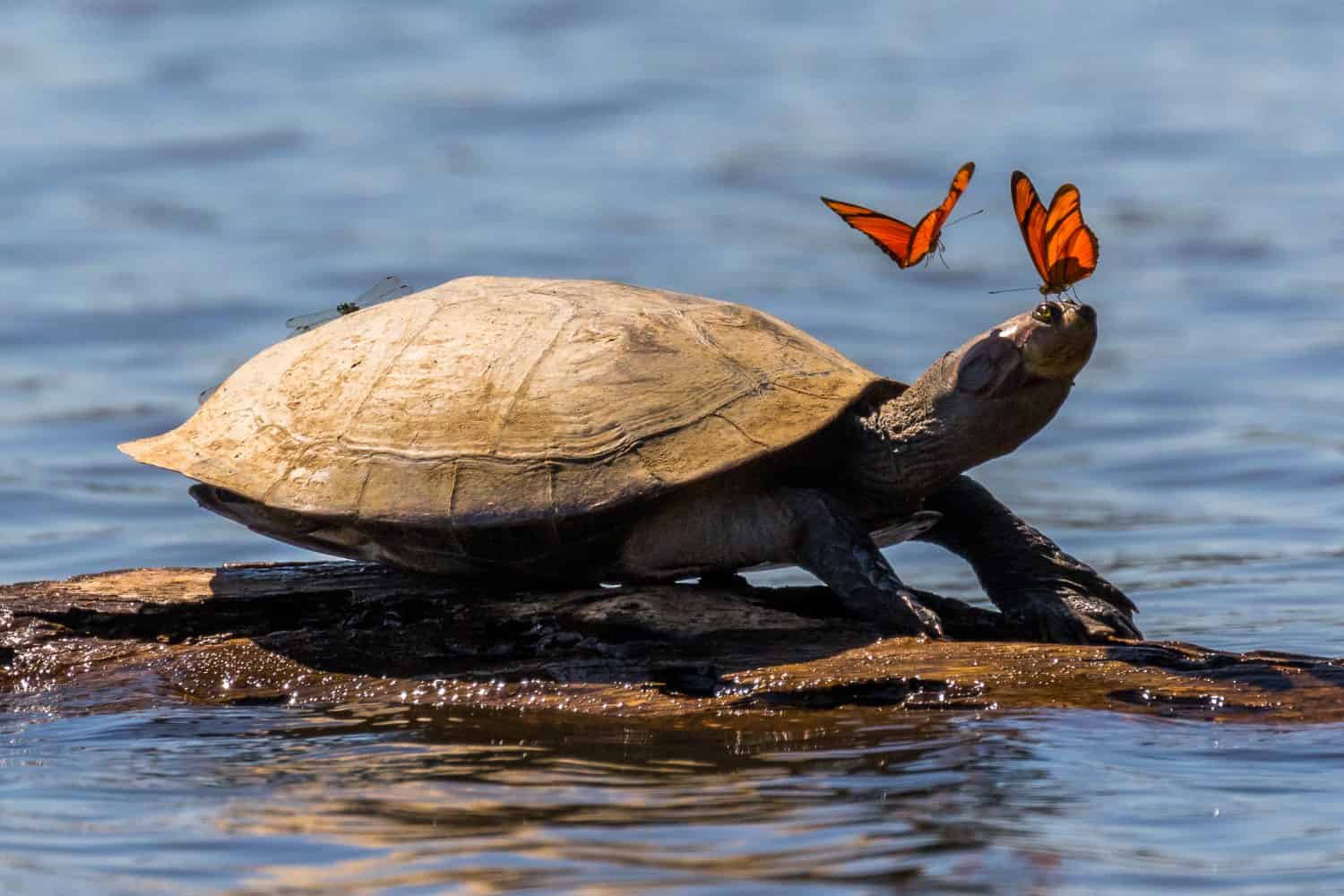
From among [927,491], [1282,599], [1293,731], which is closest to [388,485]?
[927,491]

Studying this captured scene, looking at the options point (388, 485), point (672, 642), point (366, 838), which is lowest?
point (366, 838)

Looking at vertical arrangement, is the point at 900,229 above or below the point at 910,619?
above

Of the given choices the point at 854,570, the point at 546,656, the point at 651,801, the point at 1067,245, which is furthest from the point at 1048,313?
the point at 651,801

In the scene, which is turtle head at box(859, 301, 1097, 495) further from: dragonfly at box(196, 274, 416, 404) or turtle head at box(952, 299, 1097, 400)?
dragonfly at box(196, 274, 416, 404)

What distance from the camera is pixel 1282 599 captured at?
9.66 metres

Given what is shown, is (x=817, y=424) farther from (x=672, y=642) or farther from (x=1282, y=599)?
(x=1282, y=599)

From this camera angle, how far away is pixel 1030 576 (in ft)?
21.0

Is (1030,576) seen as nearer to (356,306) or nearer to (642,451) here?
(642,451)

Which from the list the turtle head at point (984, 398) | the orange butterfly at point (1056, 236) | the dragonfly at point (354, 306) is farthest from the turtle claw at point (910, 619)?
the dragonfly at point (354, 306)

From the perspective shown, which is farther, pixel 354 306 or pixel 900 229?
pixel 354 306

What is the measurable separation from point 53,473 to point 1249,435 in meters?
7.93

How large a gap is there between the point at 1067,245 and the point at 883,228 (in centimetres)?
60

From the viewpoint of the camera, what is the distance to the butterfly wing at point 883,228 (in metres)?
6.00

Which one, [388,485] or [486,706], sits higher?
[388,485]
